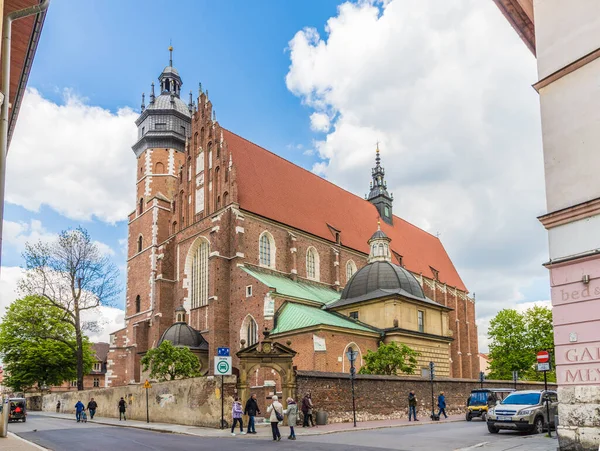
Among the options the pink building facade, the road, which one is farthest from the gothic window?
the pink building facade

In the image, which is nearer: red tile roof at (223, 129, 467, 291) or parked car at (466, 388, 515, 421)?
parked car at (466, 388, 515, 421)

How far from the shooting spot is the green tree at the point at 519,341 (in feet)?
184

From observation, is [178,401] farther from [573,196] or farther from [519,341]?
[519,341]

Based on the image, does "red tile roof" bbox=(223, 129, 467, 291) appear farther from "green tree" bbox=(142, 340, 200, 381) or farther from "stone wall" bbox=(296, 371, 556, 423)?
"stone wall" bbox=(296, 371, 556, 423)

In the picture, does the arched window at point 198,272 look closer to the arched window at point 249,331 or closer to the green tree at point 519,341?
the arched window at point 249,331

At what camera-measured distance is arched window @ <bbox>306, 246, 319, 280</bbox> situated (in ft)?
138

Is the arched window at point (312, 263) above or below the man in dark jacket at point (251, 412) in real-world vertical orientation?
above

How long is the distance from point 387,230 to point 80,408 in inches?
1297

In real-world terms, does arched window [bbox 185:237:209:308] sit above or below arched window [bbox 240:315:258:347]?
above

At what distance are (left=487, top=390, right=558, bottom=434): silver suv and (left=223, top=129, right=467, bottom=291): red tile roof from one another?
22.1 m

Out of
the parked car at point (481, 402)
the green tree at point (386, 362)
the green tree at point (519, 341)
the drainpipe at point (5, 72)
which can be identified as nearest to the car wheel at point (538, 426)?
the parked car at point (481, 402)

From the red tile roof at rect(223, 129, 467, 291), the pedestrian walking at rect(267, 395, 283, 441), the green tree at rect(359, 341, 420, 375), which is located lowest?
the pedestrian walking at rect(267, 395, 283, 441)

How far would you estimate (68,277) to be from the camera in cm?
4259

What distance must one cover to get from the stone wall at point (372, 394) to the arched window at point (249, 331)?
9892mm
